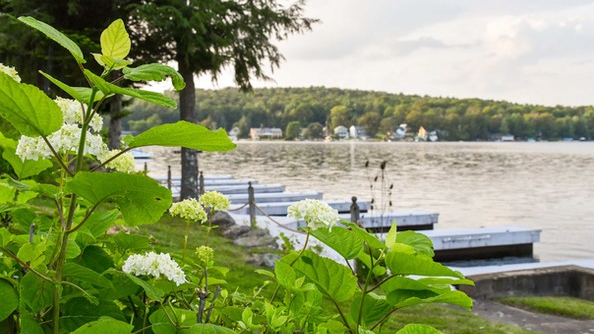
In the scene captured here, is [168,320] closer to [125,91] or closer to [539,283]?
[125,91]

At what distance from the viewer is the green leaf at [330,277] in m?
1.14

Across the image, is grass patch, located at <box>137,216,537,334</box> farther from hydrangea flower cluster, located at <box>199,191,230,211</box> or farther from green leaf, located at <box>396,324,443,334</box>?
green leaf, located at <box>396,324,443,334</box>

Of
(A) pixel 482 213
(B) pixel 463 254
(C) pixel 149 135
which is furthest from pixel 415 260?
(A) pixel 482 213

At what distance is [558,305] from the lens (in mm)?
7688

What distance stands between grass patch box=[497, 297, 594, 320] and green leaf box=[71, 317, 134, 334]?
759cm

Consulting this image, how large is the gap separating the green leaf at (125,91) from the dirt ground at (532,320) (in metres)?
6.59

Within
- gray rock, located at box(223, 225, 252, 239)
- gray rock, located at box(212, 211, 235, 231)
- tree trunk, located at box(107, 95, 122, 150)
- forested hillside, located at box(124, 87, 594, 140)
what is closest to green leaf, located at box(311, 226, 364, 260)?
gray rock, located at box(223, 225, 252, 239)

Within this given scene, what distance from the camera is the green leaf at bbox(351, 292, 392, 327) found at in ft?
3.75

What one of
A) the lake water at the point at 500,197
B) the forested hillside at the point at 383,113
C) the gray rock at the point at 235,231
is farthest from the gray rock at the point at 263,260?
the forested hillside at the point at 383,113

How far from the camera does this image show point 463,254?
527 inches

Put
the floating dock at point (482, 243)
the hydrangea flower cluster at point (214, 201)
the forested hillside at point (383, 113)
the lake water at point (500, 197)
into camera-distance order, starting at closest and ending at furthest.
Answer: the hydrangea flower cluster at point (214, 201) < the floating dock at point (482, 243) < the lake water at point (500, 197) < the forested hillside at point (383, 113)

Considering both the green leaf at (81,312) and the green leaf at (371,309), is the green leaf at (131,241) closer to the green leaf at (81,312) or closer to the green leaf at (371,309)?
the green leaf at (81,312)

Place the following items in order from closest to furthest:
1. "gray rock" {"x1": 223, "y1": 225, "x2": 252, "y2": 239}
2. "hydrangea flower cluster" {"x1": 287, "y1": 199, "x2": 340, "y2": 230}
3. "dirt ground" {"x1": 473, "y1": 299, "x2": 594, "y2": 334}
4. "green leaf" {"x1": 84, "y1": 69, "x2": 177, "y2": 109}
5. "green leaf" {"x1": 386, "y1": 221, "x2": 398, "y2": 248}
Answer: "green leaf" {"x1": 84, "y1": 69, "x2": 177, "y2": 109} → "green leaf" {"x1": 386, "y1": 221, "x2": 398, "y2": 248} → "hydrangea flower cluster" {"x1": 287, "y1": 199, "x2": 340, "y2": 230} → "dirt ground" {"x1": 473, "y1": 299, "x2": 594, "y2": 334} → "gray rock" {"x1": 223, "y1": 225, "x2": 252, "y2": 239}

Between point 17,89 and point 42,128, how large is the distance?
79 mm
